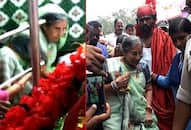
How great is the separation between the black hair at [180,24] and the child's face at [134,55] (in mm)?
157

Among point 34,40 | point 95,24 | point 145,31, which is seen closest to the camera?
point 34,40

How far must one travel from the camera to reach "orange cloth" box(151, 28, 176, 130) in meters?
1.48

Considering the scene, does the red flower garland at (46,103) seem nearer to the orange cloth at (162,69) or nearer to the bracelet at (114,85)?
the bracelet at (114,85)

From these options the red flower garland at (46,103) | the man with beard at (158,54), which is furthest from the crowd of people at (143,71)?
the red flower garland at (46,103)

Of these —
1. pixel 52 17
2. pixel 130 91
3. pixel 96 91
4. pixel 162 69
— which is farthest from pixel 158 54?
pixel 52 17

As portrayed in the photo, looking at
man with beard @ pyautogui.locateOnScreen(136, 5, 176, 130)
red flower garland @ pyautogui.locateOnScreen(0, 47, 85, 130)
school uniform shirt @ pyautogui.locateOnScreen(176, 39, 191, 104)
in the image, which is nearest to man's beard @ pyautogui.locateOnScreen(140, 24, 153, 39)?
man with beard @ pyautogui.locateOnScreen(136, 5, 176, 130)

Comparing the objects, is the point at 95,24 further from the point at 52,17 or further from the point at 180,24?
the point at 180,24

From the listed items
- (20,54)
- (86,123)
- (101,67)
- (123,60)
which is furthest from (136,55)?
(20,54)

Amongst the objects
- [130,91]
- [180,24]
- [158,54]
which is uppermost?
[180,24]

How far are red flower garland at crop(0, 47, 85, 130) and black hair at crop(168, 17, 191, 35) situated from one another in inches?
19.4

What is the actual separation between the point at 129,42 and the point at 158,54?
137 mm

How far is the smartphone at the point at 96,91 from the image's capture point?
1.32 m

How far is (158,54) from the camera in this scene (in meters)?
1.48

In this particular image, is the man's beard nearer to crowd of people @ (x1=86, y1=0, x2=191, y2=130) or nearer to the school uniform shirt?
crowd of people @ (x1=86, y1=0, x2=191, y2=130)
